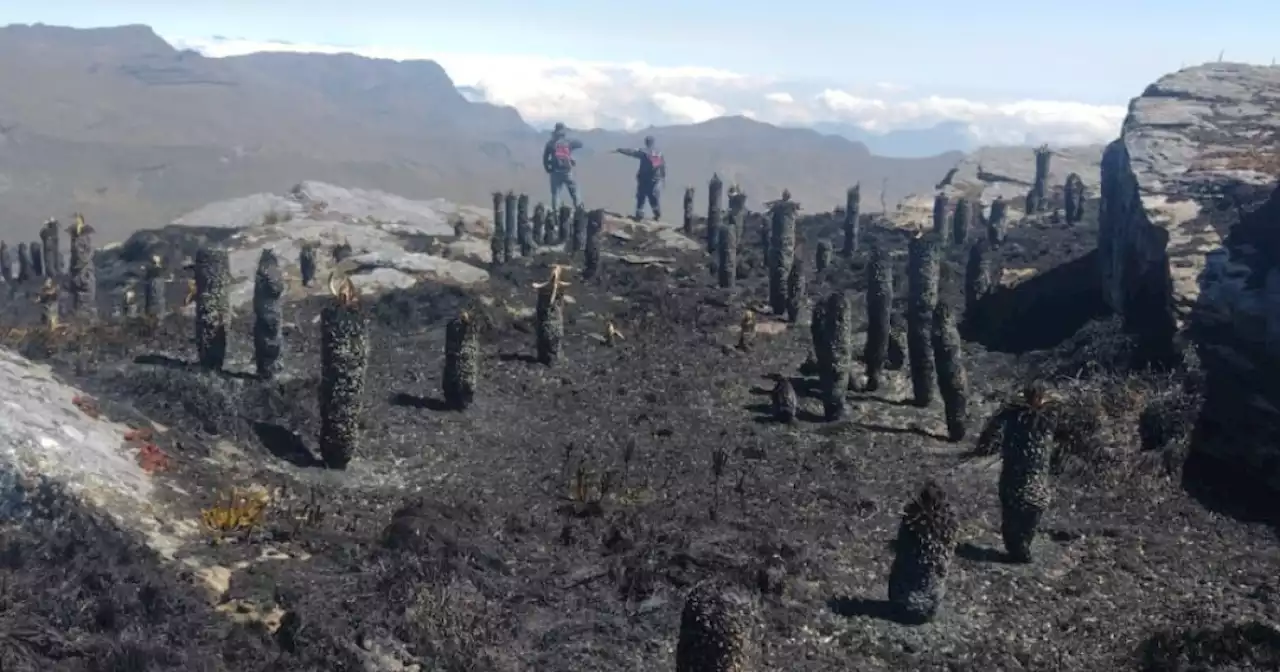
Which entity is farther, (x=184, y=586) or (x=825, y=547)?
(x=825, y=547)

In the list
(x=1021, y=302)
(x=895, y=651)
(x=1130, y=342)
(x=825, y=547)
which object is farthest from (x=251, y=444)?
(x=1021, y=302)

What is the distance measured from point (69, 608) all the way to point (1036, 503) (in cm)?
1527

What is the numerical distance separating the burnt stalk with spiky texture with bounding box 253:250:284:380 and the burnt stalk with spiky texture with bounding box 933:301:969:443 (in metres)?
17.0

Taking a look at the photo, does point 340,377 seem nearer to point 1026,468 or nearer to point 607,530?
point 607,530

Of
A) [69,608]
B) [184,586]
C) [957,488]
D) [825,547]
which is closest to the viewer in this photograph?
[69,608]

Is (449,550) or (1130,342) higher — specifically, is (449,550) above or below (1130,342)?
below

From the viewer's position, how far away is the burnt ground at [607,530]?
48.4 feet

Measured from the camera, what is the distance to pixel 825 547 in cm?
1952

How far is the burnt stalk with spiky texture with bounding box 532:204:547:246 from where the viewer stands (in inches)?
2189

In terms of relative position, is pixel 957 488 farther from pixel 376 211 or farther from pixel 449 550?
pixel 376 211

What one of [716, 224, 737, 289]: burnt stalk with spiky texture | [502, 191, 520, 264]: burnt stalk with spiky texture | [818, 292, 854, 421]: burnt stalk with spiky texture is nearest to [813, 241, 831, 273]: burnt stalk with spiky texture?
[716, 224, 737, 289]: burnt stalk with spiky texture

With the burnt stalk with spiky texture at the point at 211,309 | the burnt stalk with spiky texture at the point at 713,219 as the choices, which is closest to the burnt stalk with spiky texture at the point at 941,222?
the burnt stalk with spiky texture at the point at 713,219

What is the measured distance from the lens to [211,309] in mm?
27203

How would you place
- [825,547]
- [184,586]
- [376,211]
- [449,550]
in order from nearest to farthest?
Answer: [184,586] → [449,550] → [825,547] → [376,211]
